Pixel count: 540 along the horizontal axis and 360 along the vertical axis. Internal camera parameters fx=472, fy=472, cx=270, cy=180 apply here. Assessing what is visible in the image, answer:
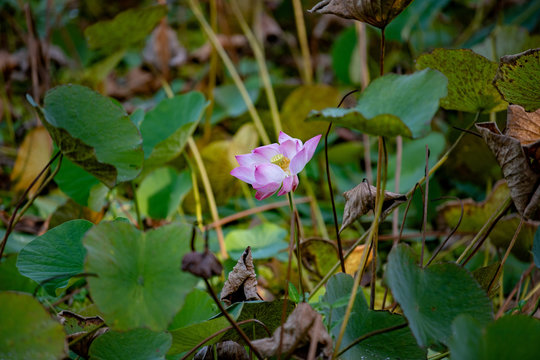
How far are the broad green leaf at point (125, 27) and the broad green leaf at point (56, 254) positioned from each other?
0.50 metres

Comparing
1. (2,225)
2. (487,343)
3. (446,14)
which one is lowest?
(2,225)

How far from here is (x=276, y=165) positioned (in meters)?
0.44

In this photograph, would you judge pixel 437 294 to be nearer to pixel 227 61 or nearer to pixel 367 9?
pixel 367 9

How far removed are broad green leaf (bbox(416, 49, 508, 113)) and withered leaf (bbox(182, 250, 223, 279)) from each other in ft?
1.07

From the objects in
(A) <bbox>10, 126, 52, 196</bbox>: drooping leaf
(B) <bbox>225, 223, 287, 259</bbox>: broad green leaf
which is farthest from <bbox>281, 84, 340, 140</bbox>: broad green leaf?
(A) <bbox>10, 126, 52, 196</bbox>: drooping leaf

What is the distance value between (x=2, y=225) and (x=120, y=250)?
27.2 inches

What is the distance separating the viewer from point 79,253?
1.57 feet

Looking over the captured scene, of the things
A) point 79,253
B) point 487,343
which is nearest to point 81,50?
point 79,253

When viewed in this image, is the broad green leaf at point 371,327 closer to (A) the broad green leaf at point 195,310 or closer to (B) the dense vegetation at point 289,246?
(B) the dense vegetation at point 289,246

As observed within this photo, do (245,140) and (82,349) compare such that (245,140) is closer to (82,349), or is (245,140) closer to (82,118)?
(82,118)

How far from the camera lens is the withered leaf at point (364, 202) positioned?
0.44 m

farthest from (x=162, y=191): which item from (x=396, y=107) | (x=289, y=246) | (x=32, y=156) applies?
(x=396, y=107)

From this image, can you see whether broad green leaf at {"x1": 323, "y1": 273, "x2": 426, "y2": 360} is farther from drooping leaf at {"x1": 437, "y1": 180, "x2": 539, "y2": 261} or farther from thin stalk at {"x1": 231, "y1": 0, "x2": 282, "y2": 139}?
thin stalk at {"x1": 231, "y1": 0, "x2": 282, "y2": 139}

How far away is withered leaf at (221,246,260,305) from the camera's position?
45cm
